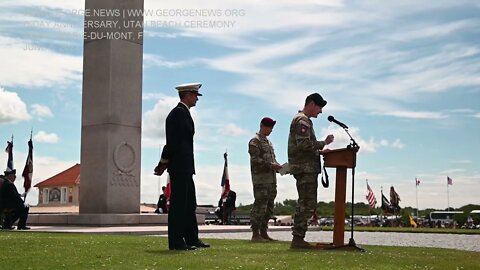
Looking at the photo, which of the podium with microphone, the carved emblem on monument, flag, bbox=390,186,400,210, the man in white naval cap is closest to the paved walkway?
the carved emblem on monument

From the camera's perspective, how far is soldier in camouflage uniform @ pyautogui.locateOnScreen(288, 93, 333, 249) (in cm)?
830

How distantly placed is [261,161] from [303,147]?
2.50 m

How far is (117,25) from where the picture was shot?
1964 centimetres

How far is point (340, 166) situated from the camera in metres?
8.26

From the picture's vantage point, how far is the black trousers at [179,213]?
8.16 metres

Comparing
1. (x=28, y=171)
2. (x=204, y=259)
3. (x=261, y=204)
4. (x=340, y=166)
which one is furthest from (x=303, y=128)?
(x=28, y=171)

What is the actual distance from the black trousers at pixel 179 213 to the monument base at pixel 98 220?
9.76 metres

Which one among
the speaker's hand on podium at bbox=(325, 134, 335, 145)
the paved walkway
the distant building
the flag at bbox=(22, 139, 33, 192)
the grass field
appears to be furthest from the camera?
the distant building

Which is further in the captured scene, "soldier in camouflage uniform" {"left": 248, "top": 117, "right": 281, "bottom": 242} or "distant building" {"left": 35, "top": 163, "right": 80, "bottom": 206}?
"distant building" {"left": 35, "top": 163, "right": 80, "bottom": 206}

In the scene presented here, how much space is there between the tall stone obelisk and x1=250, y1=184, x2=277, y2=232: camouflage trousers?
29.1 ft

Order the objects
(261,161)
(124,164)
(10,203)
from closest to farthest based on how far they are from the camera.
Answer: (261,161)
(10,203)
(124,164)

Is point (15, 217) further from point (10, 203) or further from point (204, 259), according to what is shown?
point (204, 259)

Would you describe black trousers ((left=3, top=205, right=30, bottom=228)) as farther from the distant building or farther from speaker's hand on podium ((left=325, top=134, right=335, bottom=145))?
the distant building

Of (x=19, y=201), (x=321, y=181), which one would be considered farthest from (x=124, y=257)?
(x=19, y=201)
